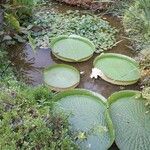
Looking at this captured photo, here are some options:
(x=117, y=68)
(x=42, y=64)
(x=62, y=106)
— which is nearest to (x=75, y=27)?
(x=42, y=64)

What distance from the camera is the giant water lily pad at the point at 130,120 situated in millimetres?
3278

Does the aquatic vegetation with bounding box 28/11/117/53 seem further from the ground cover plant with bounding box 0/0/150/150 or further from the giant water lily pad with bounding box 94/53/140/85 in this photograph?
the giant water lily pad with bounding box 94/53/140/85

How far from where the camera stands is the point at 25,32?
185 inches

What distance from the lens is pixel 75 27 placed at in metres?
4.93

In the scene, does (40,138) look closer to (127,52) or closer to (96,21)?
(127,52)

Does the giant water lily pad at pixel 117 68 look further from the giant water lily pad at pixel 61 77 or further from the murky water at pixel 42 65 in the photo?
the giant water lily pad at pixel 61 77

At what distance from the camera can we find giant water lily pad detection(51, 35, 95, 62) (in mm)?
4328

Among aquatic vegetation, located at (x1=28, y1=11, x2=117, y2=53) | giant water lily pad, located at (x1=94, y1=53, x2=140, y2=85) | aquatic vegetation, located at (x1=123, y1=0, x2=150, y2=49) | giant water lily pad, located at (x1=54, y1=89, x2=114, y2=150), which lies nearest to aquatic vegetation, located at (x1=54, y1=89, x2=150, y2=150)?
giant water lily pad, located at (x1=54, y1=89, x2=114, y2=150)

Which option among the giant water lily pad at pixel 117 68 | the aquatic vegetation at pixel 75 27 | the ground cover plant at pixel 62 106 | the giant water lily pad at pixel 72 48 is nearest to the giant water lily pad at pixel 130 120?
the ground cover plant at pixel 62 106

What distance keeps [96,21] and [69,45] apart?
804 mm

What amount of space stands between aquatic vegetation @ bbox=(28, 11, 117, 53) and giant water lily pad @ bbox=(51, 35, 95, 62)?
164 mm

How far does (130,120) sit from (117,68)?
0.88 m

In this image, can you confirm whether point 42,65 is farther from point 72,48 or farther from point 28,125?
point 28,125

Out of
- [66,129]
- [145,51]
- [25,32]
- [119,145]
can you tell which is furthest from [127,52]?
[66,129]
